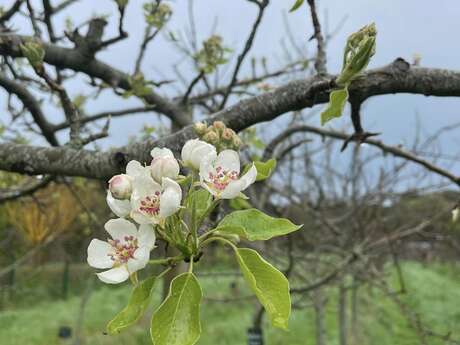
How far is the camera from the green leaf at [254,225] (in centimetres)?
93

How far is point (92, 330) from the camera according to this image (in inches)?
364

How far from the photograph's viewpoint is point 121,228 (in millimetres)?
969

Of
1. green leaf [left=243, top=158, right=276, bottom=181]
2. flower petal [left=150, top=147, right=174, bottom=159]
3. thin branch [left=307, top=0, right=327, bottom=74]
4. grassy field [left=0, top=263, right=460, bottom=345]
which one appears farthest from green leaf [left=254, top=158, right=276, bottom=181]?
grassy field [left=0, top=263, right=460, bottom=345]

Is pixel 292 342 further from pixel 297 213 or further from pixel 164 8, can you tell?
pixel 164 8

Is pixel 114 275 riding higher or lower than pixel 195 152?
lower

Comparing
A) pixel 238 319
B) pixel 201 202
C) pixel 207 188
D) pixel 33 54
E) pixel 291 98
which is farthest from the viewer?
pixel 238 319

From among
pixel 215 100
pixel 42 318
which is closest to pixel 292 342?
pixel 42 318

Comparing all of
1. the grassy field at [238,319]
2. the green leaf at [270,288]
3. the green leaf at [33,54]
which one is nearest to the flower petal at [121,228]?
the green leaf at [270,288]

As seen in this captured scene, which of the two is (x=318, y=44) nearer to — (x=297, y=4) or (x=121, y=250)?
(x=297, y=4)

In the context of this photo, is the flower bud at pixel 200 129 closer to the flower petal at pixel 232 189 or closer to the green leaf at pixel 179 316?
the flower petal at pixel 232 189

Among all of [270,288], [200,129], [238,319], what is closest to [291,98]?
[200,129]

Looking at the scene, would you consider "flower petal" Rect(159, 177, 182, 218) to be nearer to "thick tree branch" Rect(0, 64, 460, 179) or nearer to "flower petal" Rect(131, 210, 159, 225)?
"flower petal" Rect(131, 210, 159, 225)

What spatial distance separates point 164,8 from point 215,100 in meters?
1.14

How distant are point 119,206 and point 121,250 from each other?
0.27ft
